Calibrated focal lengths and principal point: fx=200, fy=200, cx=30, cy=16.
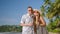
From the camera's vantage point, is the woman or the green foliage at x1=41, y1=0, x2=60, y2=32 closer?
the woman

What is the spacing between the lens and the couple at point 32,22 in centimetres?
404

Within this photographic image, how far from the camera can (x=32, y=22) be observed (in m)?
4.04

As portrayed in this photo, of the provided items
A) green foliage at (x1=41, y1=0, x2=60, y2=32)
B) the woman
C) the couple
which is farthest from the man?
green foliage at (x1=41, y1=0, x2=60, y2=32)

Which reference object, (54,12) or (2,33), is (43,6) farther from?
(2,33)

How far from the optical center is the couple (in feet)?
13.3

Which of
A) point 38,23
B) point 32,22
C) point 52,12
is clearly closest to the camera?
point 32,22

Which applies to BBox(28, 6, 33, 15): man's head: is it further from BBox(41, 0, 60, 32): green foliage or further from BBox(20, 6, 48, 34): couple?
BBox(41, 0, 60, 32): green foliage

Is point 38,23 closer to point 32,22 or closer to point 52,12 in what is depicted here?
point 32,22

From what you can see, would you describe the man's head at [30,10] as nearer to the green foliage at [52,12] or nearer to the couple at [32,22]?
the couple at [32,22]

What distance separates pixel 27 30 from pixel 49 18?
32.8 ft

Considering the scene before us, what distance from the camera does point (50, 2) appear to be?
1428 centimetres

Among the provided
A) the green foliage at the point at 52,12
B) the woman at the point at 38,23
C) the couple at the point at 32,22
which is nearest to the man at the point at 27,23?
the couple at the point at 32,22

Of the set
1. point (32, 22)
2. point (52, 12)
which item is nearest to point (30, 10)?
point (32, 22)

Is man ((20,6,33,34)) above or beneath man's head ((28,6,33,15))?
beneath
